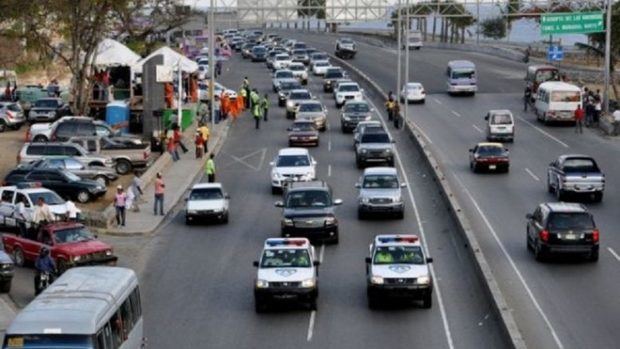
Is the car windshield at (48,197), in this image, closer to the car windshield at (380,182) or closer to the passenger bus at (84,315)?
the car windshield at (380,182)

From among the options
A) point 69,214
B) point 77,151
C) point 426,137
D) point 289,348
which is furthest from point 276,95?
point 289,348

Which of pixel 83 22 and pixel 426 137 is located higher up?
pixel 83 22

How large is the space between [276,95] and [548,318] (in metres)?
56.5

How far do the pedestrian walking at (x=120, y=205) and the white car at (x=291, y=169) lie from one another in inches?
280

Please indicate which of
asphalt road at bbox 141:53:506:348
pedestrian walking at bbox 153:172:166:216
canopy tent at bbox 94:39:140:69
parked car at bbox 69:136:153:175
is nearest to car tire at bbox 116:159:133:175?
parked car at bbox 69:136:153:175

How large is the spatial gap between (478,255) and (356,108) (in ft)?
106

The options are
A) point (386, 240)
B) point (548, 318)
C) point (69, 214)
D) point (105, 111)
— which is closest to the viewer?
point (548, 318)

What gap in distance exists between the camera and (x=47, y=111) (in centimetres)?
Result: 7244

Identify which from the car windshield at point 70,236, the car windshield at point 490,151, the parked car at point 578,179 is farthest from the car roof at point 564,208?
the car windshield at point 490,151

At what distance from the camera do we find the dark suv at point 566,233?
35375 millimetres

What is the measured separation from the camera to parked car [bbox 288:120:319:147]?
60.1 metres

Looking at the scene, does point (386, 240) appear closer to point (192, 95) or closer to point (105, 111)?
point (105, 111)

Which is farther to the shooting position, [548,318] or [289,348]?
[548,318]

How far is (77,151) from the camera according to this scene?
5244 centimetres
